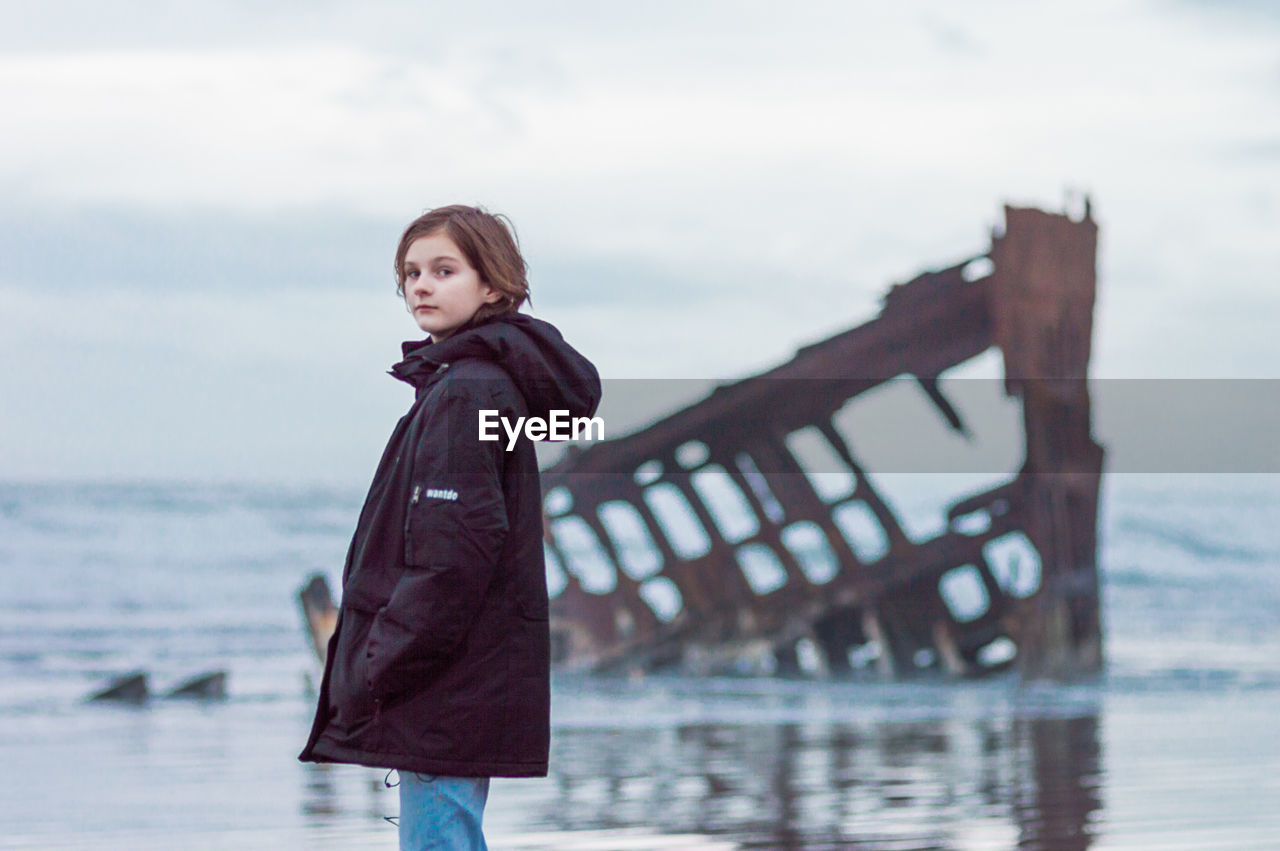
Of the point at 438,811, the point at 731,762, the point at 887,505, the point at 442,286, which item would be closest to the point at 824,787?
the point at 731,762

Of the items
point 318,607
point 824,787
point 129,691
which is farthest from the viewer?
point 129,691

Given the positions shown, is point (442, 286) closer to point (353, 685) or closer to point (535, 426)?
point (535, 426)

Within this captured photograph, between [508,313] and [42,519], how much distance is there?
35.2 meters

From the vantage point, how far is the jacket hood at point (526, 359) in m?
2.72

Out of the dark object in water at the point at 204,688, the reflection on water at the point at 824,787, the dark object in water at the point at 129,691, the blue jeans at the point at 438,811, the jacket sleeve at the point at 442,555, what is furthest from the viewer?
the dark object in water at the point at 204,688

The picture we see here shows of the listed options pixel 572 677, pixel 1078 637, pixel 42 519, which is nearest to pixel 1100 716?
pixel 1078 637

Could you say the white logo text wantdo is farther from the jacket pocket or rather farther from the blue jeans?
the blue jeans

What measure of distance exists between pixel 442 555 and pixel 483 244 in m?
0.53

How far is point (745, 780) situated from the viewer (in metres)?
6.38

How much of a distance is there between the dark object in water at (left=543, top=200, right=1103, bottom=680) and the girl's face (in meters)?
8.17

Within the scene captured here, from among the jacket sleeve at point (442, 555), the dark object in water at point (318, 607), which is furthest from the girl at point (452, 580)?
the dark object in water at point (318, 607)

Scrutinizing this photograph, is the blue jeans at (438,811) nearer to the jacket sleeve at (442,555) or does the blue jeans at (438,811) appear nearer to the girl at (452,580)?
the girl at (452,580)

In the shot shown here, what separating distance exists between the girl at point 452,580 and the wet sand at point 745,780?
2260 mm

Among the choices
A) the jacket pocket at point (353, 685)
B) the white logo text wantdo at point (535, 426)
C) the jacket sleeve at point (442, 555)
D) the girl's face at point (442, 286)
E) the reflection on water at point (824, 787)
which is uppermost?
the girl's face at point (442, 286)
